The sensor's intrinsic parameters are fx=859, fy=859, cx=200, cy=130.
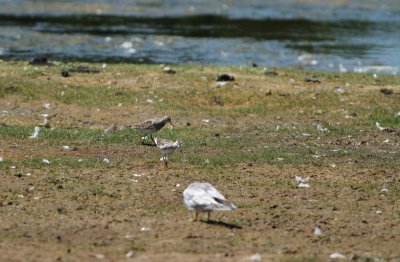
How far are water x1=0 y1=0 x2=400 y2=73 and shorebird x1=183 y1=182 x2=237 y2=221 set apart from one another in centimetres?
2108

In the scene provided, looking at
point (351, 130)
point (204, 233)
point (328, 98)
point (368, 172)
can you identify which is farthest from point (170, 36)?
point (204, 233)

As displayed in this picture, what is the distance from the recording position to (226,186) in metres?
13.6

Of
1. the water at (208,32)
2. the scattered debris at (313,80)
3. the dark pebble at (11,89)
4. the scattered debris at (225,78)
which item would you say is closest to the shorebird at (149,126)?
the dark pebble at (11,89)

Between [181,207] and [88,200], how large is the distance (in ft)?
4.57

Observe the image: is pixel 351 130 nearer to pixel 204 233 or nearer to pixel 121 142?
pixel 121 142

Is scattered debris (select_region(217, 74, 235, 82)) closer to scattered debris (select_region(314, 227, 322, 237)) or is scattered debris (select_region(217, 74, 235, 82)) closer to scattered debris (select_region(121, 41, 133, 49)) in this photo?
scattered debris (select_region(314, 227, 322, 237))

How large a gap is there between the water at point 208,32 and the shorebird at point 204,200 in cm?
2108

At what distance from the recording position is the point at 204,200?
10938 mm

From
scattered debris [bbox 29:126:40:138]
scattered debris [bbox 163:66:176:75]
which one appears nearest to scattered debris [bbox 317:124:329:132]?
scattered debris [bbox 29:126:40:138]

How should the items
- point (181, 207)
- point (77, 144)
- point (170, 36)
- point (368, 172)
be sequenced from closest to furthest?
point (181, 207), point (368, 172), point (77, 144), point (170, 36)

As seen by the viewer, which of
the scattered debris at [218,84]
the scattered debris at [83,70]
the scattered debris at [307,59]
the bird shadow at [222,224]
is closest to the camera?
the bird shadow at [222,224]

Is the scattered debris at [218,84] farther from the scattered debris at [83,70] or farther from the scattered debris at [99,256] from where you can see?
the scattered debris at [99,256]

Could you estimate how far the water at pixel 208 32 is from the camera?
34.1m

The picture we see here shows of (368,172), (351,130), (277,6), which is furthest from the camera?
(277,6)
